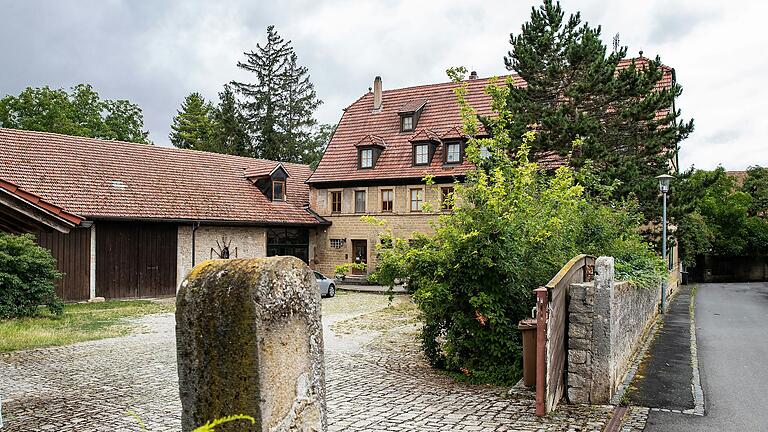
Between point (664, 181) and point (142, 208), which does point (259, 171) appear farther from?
point (664, 181)

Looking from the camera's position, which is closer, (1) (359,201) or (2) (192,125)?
(1) (359,201)

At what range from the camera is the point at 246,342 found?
248cm

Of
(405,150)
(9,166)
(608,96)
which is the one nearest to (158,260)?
(9,166)

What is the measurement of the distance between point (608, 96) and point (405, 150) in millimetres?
13677

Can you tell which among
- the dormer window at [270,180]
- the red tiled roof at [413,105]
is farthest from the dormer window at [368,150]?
the dormer window at [270,180]

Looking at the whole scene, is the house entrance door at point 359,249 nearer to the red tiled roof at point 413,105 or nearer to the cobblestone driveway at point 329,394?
the red tiled roof at point 413,105

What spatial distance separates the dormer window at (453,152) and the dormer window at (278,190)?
8909 millimetres

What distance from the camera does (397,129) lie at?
3506cm

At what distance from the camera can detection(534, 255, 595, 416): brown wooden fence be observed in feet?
25.0

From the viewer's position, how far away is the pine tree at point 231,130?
5447cm

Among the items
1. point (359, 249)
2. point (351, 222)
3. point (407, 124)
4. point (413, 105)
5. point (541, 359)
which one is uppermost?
point (413, 105)

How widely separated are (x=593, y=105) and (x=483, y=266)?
14993 mm

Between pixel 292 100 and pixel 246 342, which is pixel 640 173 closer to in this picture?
pixel 246 342

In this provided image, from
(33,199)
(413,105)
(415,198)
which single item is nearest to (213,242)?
(415,198)
